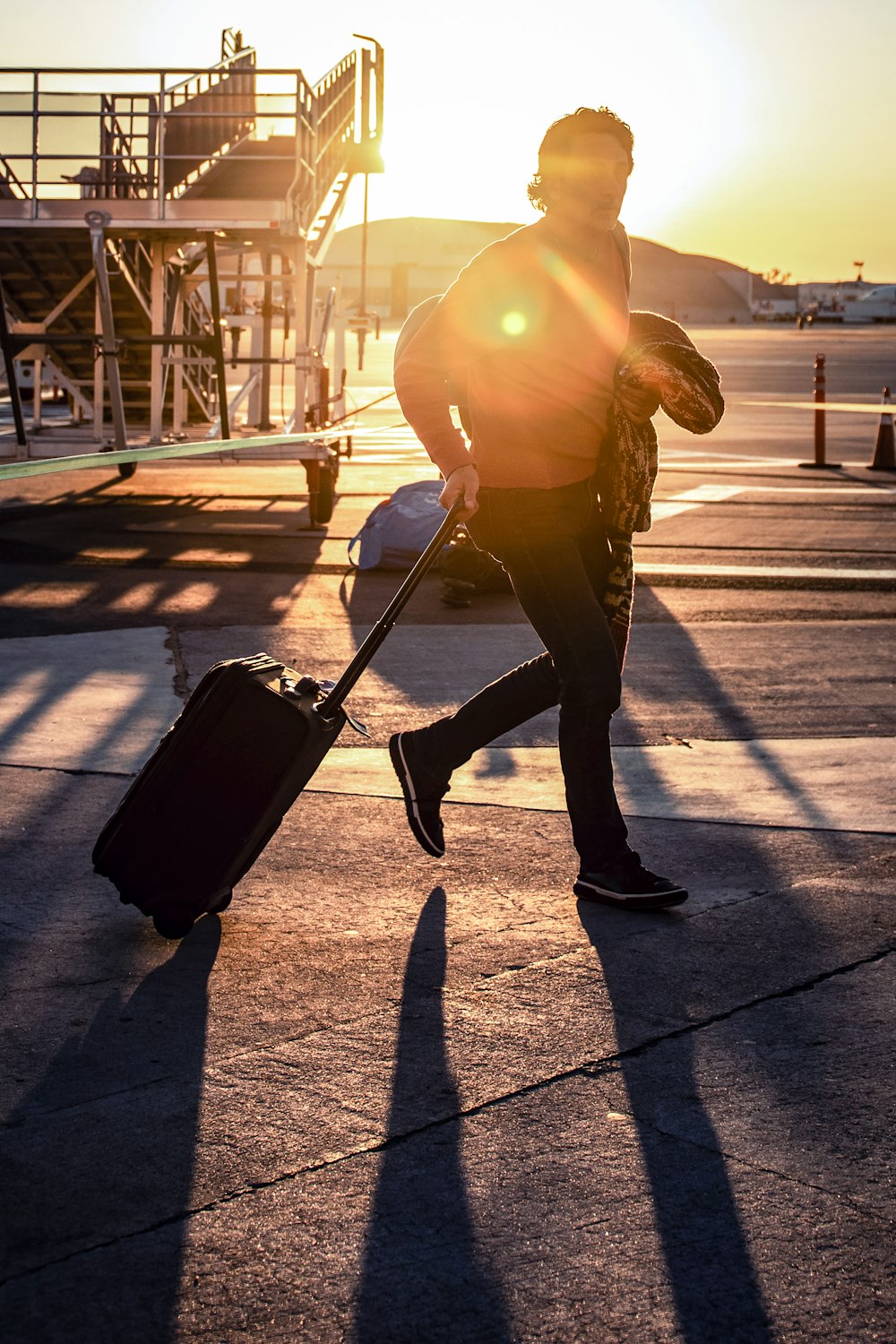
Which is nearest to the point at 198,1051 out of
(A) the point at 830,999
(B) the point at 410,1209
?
(B) the point at 410,1209

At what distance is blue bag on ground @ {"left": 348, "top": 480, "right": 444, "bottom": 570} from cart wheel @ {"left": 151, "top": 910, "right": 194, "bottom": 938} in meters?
6.35

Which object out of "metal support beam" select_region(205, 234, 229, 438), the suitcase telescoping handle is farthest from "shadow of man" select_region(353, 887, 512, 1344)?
"metal support beam" select_region(205, 234, 229, 438)

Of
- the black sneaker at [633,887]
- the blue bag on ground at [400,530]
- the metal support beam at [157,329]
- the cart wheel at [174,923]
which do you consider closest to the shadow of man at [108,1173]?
the cart wheel at [174,923]

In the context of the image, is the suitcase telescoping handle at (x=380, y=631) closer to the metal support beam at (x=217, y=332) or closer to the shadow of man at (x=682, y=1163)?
the shadow of man at (x=682, y=1163)

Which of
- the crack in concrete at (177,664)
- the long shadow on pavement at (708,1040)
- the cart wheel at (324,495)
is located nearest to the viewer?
the long shadow on pavement at (708,1040)

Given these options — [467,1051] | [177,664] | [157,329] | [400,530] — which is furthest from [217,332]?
[467,1051]

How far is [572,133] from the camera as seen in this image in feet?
13.6

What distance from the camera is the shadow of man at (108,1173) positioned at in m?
2.42

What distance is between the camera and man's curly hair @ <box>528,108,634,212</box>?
4.13 metres

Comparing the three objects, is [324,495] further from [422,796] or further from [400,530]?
[422,796]

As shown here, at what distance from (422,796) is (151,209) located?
10.3 m

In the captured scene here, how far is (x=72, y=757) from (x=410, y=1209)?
3.37 m

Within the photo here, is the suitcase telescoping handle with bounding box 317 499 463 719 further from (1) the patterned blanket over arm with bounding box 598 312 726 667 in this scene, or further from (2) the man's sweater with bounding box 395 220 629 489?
(1) the patterned blanket over arm with bounding box 598 312 726 667

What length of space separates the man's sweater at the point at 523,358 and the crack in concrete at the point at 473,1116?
4.78 ft
